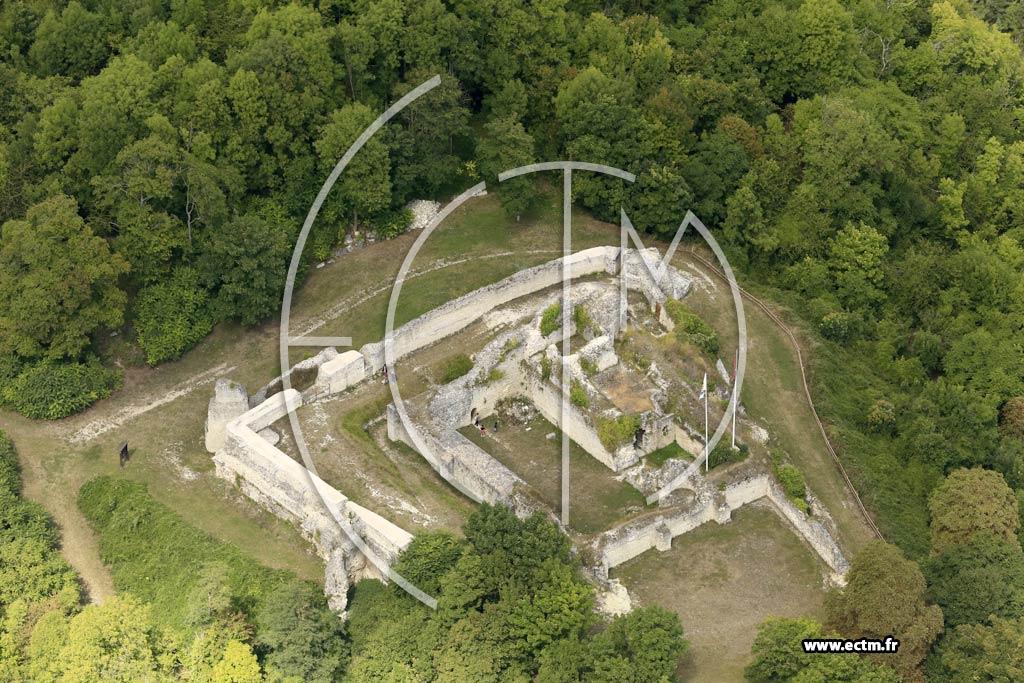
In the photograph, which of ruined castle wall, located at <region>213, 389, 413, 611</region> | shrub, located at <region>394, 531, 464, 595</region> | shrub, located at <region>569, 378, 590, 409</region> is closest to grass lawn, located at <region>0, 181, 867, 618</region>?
ruined castle wall, located at <region>213, 389, 413, 611</region>

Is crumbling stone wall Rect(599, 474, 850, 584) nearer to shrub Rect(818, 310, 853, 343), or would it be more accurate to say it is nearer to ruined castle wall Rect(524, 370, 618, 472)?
ruined castle wall Rect(524, 370, 618, 472)

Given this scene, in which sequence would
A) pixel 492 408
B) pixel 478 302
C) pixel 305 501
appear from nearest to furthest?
pixel 305 501 → pixel 492 408 → pixel 478 302

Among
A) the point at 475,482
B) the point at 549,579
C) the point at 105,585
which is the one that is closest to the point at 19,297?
the point at 105,585

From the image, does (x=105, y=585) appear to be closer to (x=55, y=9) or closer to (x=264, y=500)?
(x=264, y=500)

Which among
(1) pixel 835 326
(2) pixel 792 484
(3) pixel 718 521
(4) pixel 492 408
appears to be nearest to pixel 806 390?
(1) pixel 835 326

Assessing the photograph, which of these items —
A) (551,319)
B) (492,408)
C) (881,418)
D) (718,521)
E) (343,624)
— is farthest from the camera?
(551,319)

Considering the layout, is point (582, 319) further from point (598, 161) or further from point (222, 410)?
point (222, 410)

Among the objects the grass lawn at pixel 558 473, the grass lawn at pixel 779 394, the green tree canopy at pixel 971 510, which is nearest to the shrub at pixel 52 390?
the grass lawn at pixel 558 473
